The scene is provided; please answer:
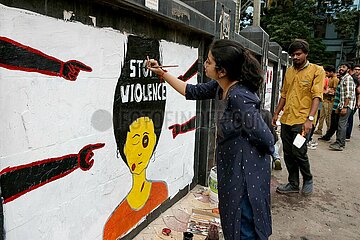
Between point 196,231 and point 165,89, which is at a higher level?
point 165,89

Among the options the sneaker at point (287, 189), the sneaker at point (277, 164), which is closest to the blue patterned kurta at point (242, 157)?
the sneaker at point (287, 189)

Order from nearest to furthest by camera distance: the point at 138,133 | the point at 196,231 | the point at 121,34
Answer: the point at 121,34 < the point at 138,133 < the point at 196,231

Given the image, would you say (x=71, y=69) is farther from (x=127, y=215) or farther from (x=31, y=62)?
(x=127, y=215)

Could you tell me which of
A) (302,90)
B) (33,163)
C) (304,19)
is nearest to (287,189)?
(302,90)

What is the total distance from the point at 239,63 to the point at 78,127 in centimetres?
100

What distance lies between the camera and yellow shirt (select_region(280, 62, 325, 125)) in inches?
145

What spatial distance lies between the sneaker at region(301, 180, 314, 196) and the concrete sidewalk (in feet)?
0.21

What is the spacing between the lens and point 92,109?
6.46ft

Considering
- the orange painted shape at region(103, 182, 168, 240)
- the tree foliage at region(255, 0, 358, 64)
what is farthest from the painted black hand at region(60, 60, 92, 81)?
the tree foliage at region(255, 0, 358, 64)

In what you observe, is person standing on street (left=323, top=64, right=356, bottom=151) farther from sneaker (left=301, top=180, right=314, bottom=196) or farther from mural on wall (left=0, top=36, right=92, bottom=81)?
mural on wall (left=0, top=36, right=92, bottom=81)

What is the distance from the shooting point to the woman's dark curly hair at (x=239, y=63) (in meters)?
1.85

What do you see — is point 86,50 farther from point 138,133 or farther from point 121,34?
point 138,133

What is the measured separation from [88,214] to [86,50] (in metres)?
1.02

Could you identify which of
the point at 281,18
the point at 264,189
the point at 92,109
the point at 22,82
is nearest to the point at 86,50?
the point at 92,109
